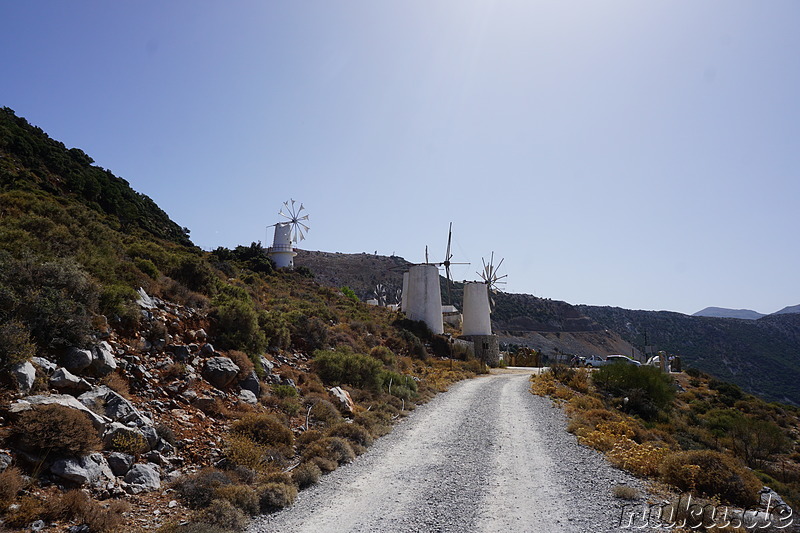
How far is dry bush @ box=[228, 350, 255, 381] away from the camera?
1241 cm

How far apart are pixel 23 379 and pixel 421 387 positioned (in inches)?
596

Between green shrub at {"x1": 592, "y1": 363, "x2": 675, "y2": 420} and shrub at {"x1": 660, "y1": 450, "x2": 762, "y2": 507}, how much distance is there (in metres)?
12.6

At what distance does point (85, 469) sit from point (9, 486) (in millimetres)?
1020

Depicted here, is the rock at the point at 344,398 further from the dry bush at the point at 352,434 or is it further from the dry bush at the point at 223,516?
the dry bush at the point at 223,516

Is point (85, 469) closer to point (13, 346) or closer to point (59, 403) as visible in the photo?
point (59, 403)

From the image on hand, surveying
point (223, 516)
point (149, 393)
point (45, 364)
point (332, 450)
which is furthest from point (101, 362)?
point (332, 450)

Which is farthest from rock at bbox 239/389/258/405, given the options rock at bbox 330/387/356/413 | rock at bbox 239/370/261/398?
rock at bbox 330/387/356/413

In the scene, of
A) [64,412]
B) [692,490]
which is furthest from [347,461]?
[692,490]

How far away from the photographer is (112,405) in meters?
7.91

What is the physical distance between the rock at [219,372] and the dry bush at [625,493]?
901cm

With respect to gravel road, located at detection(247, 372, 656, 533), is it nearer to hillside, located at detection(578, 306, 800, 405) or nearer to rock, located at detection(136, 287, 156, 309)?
rock, located at detection(136, 287, 156, 309)

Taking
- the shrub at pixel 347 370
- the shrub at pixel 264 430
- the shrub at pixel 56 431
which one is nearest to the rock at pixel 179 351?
the shrub at pixel 264 430

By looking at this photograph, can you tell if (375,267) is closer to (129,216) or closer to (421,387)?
(129,216)

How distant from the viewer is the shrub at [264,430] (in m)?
9.73
